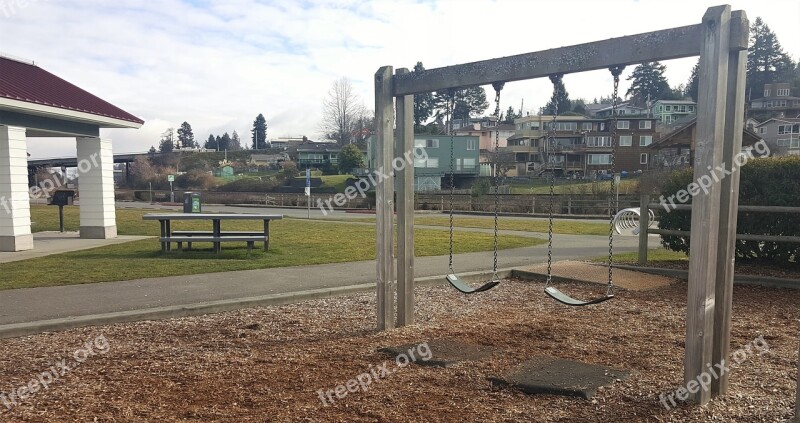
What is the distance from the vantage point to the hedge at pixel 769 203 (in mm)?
8766

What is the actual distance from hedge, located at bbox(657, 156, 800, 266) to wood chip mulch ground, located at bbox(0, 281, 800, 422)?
221 cm

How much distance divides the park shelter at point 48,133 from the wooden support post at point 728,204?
13.9 metres

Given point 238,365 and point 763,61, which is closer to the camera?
point 238,365

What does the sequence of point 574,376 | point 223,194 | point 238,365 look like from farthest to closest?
point 223,194, point 238,365, point 574,376

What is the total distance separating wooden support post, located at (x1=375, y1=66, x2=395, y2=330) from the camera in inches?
233

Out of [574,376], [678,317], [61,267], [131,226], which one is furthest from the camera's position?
[131,226]

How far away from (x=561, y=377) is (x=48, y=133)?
53.3 ft

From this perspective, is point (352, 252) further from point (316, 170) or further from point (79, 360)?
point (316, 170)

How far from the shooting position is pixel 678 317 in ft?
21.2

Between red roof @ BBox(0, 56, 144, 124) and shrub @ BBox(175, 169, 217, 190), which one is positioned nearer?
red roof @ BBox(0, 56, 144, 124)

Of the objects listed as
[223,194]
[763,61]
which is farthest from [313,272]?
[763,61]

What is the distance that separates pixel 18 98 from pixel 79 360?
10.6m

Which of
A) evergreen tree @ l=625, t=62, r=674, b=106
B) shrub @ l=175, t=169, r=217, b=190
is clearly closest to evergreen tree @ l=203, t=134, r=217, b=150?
shrub @ l=175, t=169, r=217, b=190

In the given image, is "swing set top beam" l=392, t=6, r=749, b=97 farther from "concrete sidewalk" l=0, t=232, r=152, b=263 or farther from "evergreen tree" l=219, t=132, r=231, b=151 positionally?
"evergreen tree" l=219, t=132, r=231, b=151
